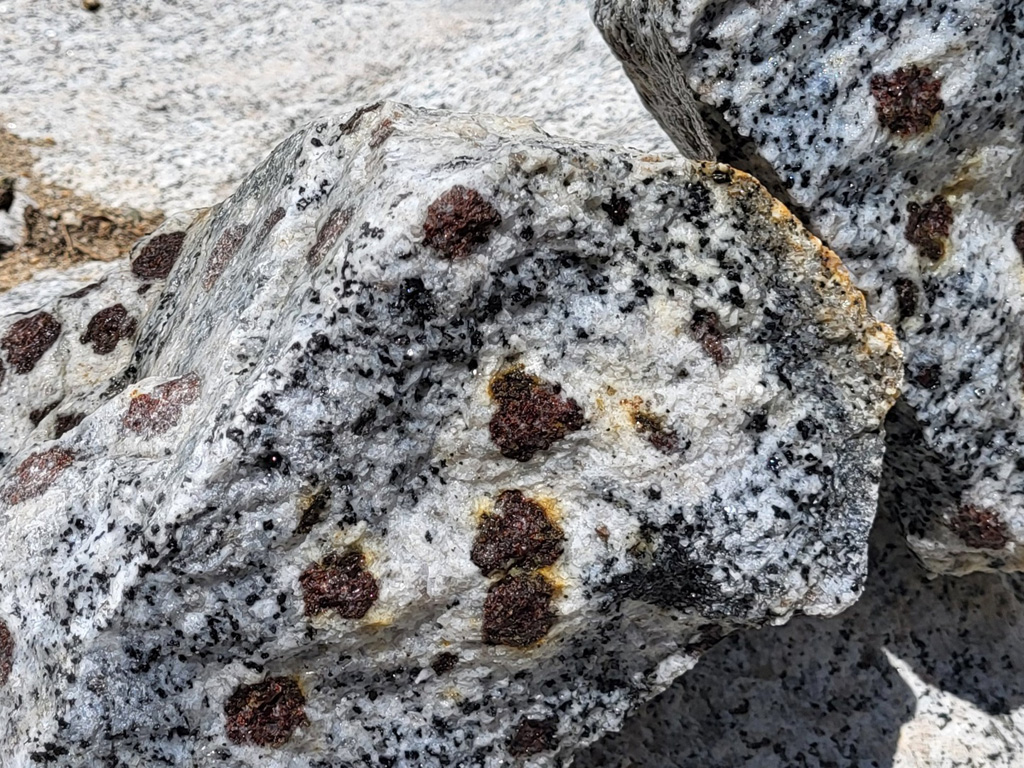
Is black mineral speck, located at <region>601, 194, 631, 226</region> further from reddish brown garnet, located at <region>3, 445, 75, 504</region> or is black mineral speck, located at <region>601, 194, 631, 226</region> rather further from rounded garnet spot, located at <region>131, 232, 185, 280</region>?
rounded garnet spot, located at <region>131, 232, 185, 280</region>

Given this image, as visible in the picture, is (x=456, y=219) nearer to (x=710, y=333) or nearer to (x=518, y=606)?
(x=710, y=333)

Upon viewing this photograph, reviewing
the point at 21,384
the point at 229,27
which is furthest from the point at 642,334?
the point at 229,27

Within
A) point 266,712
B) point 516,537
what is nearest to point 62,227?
point 266,712

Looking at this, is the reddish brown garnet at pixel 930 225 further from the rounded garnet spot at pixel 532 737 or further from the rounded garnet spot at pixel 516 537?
the rounded garnet spot at pixel 532 737

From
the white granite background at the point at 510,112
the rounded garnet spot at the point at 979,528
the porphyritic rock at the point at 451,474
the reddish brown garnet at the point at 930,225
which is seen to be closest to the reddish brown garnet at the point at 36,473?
the porphyritic rock at the point at 451,474

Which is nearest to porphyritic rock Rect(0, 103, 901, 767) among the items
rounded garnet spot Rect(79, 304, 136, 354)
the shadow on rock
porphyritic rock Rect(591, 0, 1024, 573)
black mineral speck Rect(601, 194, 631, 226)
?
black mineral speck Rect(601, 194, 631, 226)

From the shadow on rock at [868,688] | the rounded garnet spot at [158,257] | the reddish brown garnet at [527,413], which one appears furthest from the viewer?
the rounded garnet spot at [158,257]

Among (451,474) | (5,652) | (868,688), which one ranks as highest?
(5,652)

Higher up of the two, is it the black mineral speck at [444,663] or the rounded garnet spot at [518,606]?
the rounded garnet spot at [518,606]
